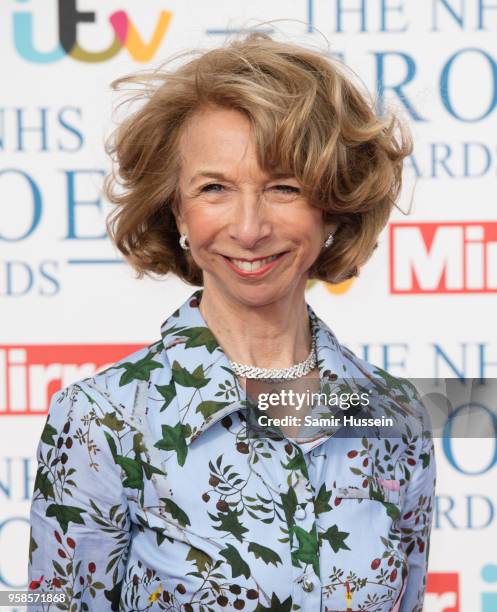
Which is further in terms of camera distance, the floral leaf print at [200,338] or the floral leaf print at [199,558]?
the floral leaf print at [200,338]

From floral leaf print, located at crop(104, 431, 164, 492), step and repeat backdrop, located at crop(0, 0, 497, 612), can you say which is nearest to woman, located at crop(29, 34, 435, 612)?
floral leaf print, located at crop(104, 431, 164, 492)

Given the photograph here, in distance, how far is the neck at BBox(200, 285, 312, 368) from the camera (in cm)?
160

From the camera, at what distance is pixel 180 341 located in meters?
1.60

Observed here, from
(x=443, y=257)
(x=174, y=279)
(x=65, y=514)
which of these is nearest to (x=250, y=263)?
(x=65, y=514)

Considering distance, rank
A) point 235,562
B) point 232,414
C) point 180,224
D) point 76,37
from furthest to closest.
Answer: point 76,37
point 180,224
point 232,414
point 235,562

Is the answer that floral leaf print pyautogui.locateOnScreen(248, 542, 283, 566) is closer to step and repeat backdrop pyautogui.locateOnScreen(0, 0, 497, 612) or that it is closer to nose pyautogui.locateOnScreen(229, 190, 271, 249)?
nose pyautogui.locateOnScreen(229, 190, 271, 249)

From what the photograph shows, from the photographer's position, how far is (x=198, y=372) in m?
1.57

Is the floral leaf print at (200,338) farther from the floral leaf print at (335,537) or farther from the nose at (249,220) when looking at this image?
the floral leaf print at (335,537)

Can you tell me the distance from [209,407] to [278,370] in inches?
6.0

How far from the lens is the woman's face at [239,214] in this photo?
4.92ft

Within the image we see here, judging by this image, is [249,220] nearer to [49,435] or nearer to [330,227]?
[330,227]

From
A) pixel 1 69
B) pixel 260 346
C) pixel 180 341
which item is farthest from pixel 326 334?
pixel 1 69

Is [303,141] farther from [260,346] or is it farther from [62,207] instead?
[62,207]

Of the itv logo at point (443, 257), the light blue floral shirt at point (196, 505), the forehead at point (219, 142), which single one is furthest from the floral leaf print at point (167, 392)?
the itv logo at point (443, 257)
